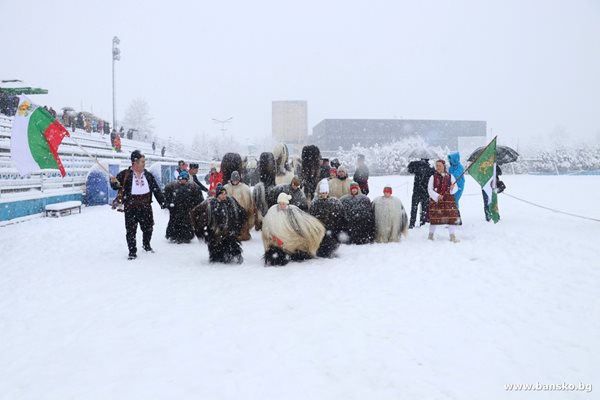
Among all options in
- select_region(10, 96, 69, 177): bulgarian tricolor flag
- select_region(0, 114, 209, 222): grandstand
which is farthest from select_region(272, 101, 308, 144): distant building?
select_region(10, 96, 69, 177): bulgarian tricolor flag

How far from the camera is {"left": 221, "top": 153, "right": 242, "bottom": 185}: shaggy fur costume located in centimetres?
938

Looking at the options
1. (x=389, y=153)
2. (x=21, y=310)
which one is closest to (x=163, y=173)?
(x=21, y=310)

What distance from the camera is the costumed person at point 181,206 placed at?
338 inches

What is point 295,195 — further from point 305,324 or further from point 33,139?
point 33,139

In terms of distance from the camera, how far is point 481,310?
4.39 meters

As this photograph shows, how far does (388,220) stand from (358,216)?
22.8 inches

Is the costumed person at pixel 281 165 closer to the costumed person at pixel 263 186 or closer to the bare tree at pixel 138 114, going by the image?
the costumed person at pixel 263 186

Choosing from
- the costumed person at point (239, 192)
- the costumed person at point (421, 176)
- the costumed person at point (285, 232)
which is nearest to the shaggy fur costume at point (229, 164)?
the costumed person at point (239, 192)

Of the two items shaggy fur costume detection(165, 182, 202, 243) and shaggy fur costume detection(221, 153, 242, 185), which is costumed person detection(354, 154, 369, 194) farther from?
shaggy fur costume detection(165, 182, 202, 243)

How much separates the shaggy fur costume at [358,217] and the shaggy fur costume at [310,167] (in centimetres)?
138

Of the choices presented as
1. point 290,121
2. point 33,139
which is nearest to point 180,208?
point 33,139

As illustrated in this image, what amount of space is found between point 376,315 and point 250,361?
1505 millimetres

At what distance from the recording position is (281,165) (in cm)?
936

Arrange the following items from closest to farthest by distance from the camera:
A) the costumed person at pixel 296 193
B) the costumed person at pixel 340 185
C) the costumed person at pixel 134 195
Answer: the costumed person at pixel 134 195, the costumed person at pixel 296 193, the costumed person at pixel 340 185
